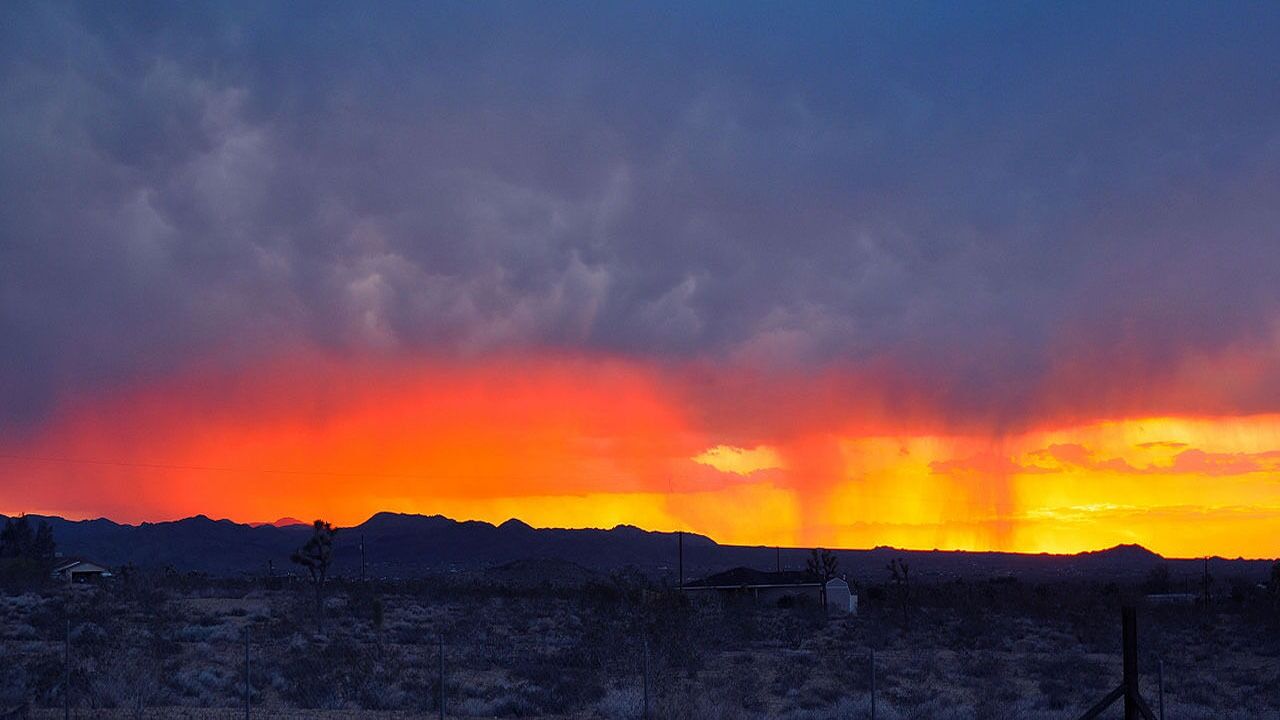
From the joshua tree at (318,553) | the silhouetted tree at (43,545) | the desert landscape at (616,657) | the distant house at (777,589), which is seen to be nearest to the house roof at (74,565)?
the silhouetted tree at (43,545)

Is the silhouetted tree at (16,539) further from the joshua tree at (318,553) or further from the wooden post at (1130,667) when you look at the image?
the wooden post at (1130,667)

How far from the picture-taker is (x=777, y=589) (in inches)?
Result: 3386

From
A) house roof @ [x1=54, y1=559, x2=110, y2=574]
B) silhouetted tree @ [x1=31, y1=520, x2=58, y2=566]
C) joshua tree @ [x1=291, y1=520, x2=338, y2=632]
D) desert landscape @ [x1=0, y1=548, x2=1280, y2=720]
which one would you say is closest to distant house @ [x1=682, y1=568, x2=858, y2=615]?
desert landscape @ [x1=0, y1=548, x2=1280, y2=720]

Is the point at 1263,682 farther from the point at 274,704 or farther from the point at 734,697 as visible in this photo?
the point at 274,704

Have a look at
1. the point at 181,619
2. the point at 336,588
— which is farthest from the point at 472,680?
the point at 336,588

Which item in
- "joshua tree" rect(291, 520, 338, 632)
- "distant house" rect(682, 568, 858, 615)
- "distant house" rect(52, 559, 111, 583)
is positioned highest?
"joshua tree" rect(291, 520, 338, 632)

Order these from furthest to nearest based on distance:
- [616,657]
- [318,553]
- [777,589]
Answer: [777,589] → [318,553] → [616,657]

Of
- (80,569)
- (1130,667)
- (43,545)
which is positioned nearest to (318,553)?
(80,569)

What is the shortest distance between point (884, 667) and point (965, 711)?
38.9 feet

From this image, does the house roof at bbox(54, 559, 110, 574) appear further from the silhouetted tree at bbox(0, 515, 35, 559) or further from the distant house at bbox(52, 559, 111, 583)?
the silhouetted tree at bbox(0, 515, 35, 559)

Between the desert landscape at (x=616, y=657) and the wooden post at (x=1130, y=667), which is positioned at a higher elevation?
the wooden post at (x=1130, y=667)

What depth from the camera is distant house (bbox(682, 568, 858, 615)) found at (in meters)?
77.7

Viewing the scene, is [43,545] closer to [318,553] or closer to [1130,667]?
[318,553]

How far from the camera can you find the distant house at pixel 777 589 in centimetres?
7769
